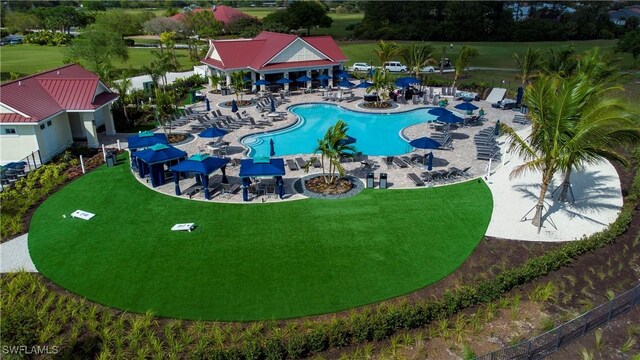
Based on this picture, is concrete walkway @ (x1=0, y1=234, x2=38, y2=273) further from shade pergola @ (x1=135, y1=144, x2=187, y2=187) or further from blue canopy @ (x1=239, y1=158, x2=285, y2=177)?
blue canopy @ (x1=239, y1=158, x2=285, y2=177)

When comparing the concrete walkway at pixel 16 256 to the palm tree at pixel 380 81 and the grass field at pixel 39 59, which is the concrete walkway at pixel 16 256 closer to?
the palm tree at pixel 380 81

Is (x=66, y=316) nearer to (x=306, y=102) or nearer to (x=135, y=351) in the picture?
(x=135, y=351)

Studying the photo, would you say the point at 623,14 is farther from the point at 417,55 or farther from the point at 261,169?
the point at 261,169

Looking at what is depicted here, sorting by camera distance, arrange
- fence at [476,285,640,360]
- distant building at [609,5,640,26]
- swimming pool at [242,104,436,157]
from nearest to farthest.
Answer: fence at [476,285,640,360], swimming pool at [242,104,436,157], distant building at [609,5,640,26]

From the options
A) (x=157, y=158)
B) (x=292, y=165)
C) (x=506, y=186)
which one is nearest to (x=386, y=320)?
(x=506, y=186)

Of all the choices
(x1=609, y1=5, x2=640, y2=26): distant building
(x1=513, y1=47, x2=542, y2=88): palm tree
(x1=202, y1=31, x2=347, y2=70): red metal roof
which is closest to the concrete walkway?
(x1=202, y1=31, x2=347, y2=70): red metal roof

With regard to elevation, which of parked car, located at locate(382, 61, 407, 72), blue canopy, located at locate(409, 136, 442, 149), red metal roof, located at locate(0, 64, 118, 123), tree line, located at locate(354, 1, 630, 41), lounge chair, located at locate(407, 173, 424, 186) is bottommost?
lounge chair, located at locate(407, 173, 424, 186)

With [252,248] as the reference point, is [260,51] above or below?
above
